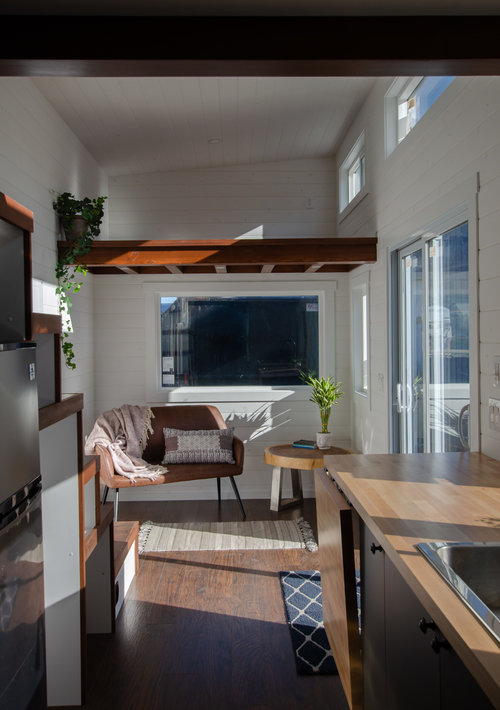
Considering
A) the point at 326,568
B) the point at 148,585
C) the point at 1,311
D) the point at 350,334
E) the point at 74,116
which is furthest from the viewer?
the point at 350,334

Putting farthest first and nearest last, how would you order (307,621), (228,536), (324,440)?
(324,440) < (228,536) < (307,621)

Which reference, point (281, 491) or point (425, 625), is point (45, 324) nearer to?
point (425, 625)

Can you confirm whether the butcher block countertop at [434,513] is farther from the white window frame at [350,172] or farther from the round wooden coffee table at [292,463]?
the white window frame at [350,172]

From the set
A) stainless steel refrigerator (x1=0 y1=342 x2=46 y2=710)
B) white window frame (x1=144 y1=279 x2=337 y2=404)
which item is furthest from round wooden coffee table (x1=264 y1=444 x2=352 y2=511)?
stainless steel refrigerator (x1=0 y1=342 x2=46 y2=710)

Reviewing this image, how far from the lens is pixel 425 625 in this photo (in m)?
1.29

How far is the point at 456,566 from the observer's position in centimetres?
147

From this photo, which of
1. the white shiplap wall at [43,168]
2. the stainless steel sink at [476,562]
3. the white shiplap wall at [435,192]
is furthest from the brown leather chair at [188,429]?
the stainless steel sink at [476,562]

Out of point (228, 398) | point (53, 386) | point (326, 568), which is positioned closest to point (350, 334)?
point (228, 398)

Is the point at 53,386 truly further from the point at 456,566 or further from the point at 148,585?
the point at 148,585

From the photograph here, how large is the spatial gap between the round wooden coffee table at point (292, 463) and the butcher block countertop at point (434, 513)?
2021 mm

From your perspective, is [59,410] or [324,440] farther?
[324,440]

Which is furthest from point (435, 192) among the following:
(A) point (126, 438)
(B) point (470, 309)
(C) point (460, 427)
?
(A) point (126, 438)

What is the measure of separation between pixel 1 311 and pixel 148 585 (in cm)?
238

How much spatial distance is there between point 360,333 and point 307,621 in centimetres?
277
